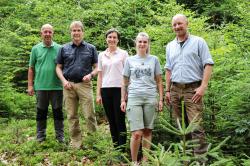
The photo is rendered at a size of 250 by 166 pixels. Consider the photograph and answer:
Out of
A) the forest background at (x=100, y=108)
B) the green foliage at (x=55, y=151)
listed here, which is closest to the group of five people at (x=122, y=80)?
the green foliage at (x=55, y=151)

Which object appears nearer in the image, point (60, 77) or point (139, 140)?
point (139, 140)

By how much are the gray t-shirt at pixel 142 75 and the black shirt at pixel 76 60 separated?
1.24m

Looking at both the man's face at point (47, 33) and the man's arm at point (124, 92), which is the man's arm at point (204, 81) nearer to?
the man's arm at point (124, 92)

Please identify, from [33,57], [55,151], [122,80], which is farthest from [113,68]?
[55,151]

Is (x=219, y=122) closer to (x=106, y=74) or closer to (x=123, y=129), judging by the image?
(x=123, y=129)

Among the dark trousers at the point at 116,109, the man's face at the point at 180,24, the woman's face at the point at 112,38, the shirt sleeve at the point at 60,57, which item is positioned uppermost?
the man's face at the point at 180,24

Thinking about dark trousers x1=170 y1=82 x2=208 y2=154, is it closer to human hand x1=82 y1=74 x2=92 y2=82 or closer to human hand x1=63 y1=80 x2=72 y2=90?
human hand x1=82 y1=74 x2=92 y2=82

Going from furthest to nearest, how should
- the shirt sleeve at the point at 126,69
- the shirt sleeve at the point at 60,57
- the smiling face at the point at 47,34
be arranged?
the smiling face at the point at 47,34, the shirt sleeve at the point at 60,57, the shirt sleeve at the point at 126,69

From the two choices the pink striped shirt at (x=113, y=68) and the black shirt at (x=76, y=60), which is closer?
the pink striped shirt at (x=113, y=68)

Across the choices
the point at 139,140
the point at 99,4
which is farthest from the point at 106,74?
the point at 99,4

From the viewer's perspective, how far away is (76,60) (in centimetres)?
701

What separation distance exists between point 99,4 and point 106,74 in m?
Result: 6.97

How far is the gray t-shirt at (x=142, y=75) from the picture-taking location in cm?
594

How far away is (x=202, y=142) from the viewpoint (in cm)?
568
